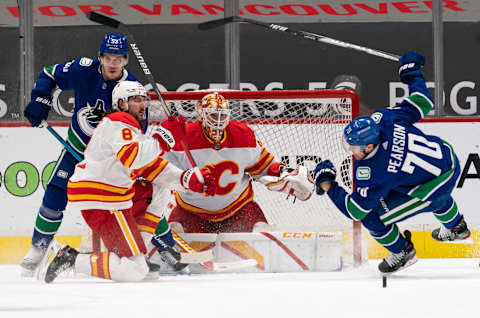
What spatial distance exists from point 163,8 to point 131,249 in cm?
204

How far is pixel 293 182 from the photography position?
155 inches

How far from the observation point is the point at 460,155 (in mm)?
4812

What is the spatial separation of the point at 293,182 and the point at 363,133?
0.60m

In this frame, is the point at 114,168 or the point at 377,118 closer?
the point at 114,168

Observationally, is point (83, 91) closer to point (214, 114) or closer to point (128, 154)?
point (214, 114)

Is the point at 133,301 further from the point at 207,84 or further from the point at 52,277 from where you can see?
the point at 207,84

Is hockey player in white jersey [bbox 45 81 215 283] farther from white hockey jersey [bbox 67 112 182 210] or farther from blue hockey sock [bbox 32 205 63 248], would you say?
blue hockey sock [bbox 32 205 63 248]

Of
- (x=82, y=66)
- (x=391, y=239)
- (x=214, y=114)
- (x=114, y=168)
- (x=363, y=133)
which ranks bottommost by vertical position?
(x=391, y=239)

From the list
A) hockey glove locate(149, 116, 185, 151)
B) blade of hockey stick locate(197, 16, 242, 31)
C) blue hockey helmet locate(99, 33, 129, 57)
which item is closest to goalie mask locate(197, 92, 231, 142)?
hockey glove locate(149, 116, 185, 151)

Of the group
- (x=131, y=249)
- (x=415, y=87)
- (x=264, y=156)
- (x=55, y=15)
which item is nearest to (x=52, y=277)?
(x=131, y=249)

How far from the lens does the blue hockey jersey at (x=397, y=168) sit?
3469mm

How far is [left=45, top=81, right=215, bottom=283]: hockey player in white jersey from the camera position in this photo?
336 centimetres

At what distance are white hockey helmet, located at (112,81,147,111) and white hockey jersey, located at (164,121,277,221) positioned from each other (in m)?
0.47

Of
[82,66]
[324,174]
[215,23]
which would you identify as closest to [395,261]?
[324,174]
